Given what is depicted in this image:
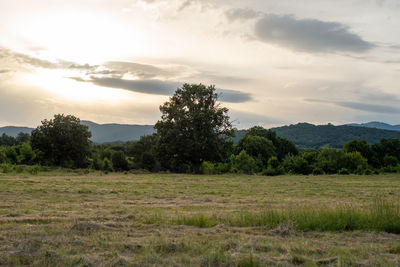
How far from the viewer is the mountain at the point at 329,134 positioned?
164 m

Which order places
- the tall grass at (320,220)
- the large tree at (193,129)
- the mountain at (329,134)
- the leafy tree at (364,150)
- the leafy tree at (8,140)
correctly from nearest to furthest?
the tall grass at (320,220) → the large tree at (193,129) → the leafy tree at (364,150) → the leafy tree at (8,140) → the mountain at (329,134)

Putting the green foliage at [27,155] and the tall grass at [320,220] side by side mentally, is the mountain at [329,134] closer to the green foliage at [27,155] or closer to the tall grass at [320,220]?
the green foliage at [27,155]

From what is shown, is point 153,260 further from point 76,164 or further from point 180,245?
point 76,164

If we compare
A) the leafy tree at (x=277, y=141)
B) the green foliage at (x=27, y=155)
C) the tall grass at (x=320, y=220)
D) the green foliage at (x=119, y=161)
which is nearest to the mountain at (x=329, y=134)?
the leafy tree at (x=277, y=141)

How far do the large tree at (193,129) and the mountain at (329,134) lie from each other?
385ft

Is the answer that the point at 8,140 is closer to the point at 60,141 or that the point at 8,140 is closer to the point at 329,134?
the point at 60,141

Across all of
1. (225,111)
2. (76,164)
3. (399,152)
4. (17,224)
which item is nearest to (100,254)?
(17,224)

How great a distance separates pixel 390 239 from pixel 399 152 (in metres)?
78.9

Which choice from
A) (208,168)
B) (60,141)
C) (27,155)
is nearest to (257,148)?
(208,168)

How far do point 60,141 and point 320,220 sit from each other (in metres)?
51.6

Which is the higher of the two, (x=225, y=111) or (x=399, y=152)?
(x=225, y=111)

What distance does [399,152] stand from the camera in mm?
76750

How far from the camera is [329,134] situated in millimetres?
179000

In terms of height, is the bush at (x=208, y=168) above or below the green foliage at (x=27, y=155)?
below
